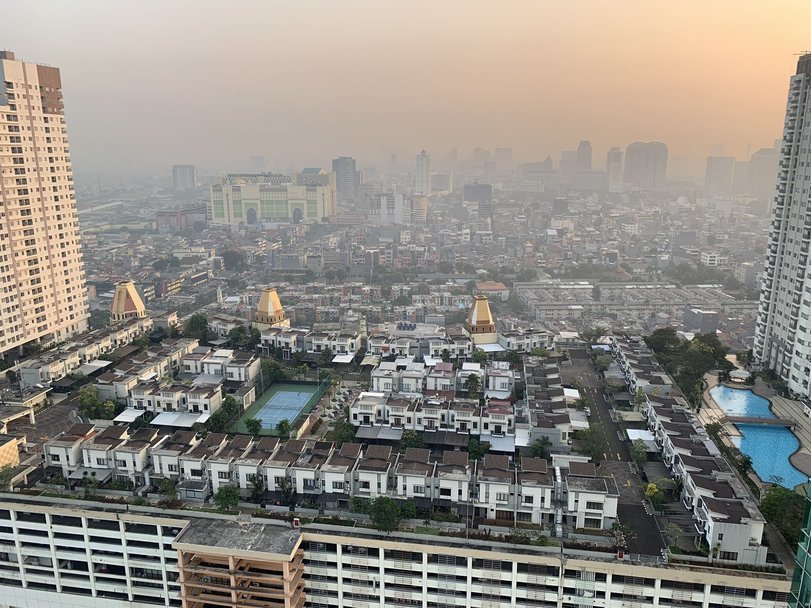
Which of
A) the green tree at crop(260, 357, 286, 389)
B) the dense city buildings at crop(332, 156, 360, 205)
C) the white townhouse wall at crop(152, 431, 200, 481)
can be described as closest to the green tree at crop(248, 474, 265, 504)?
the white townhouse wall at crop(152, 431, 200, 481)

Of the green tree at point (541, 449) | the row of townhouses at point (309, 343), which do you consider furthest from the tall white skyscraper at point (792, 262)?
the row of townhouses at point (309, 343)

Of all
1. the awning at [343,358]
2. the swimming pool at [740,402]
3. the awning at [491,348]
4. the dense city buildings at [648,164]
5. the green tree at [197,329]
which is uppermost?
the dense city buildings at [648,164]

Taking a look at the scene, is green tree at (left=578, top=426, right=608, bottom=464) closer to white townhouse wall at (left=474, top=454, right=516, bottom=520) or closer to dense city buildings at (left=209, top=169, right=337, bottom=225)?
white townhouse wall at (left=474, top=454, right=516, bottom=520)

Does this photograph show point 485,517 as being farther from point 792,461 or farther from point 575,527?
point 792,461

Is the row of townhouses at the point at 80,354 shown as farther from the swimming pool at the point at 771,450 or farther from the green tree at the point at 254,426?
the swimming pool at the point at 771,450

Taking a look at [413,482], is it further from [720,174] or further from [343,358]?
[720,174]

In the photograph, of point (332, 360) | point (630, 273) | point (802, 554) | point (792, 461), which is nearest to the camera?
point (802, 554)

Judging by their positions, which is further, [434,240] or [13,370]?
[434,240]

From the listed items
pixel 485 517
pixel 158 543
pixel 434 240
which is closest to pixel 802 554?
pixel 485 517
